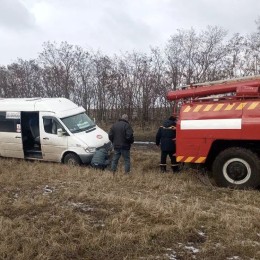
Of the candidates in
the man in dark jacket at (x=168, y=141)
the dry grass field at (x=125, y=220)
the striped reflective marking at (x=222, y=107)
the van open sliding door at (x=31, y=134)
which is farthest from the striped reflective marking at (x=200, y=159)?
the van open sliding door at (x=31, y=134)

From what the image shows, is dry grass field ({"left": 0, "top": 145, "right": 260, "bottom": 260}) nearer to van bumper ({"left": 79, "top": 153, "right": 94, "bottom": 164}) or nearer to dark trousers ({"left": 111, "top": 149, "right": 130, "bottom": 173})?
dark trousers ({"left": 111, "top": 149, "right": 130, "bottom": 173})

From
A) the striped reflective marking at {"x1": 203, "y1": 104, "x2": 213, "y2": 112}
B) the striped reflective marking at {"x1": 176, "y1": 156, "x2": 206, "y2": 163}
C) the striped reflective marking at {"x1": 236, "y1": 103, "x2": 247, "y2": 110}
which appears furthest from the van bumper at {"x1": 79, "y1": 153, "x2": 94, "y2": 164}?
the striped reflective marking at {"x1": 236, "y1": 103, "x2": 247, "y2": 110}

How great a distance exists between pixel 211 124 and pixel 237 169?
3.49 feet

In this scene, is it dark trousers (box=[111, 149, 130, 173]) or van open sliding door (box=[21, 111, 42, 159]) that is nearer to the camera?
dark trousers (box=[111, 149, 130, 173])

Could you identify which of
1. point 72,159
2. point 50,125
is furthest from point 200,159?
point 50,125

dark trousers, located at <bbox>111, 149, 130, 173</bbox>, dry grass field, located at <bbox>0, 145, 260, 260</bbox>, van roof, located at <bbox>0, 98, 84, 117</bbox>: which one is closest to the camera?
dry grass field, located at <bbox>0, 145, 260, 260</bbox>

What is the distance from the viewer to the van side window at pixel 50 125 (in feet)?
38.9

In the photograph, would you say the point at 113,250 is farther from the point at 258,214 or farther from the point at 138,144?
the point at 138,144

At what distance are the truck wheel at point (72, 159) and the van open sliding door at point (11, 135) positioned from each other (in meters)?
1.79

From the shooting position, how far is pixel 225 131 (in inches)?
319

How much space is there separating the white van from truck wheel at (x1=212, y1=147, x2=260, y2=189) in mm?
4284

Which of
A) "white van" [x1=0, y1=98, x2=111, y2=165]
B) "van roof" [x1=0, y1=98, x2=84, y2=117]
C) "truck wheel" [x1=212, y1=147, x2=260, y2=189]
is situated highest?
"van roof" [x1=0, y1=98, x2=84, y2=117]

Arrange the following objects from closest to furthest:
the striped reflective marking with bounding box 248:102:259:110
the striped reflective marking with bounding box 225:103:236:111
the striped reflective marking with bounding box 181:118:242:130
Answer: the striped reflective marking with bounding box 248:102:259:110, the striped reflective marking with bounding box 181:118:242:130, the striped reflective marking with bounding box 225:103:236:111

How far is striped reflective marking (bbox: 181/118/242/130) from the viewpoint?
7992mm
